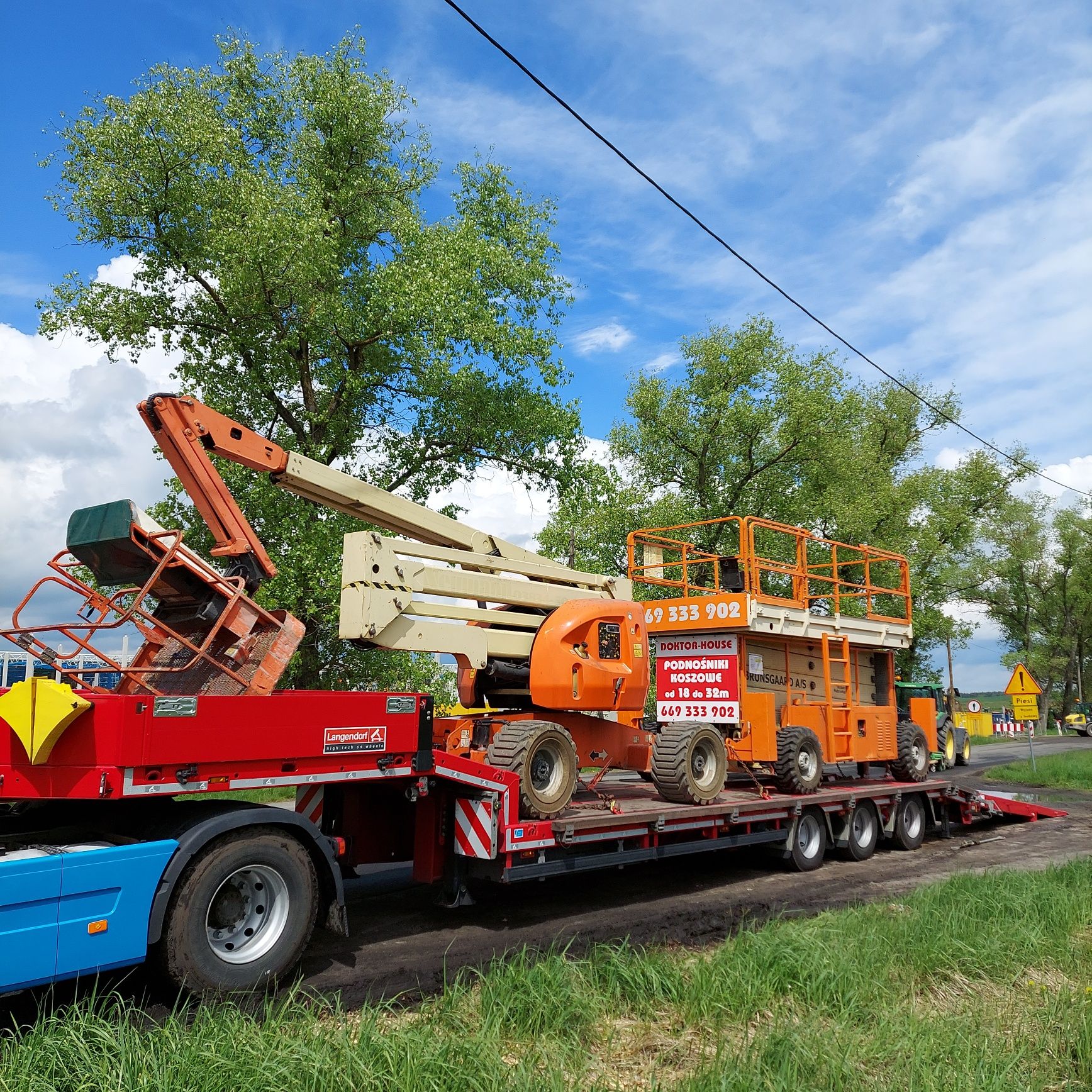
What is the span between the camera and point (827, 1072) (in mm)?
4270

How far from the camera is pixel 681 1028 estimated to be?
514 cm

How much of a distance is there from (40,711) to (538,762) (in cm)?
401

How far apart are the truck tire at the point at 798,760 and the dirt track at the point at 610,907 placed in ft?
3.44

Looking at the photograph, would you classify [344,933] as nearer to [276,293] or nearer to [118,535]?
[118,535]

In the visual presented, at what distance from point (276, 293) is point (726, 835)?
12773 millimetres

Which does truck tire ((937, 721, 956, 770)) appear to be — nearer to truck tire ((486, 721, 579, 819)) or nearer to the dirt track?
the dirt track

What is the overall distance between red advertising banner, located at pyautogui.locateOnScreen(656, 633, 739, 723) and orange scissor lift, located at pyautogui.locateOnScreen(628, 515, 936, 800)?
0.04ft

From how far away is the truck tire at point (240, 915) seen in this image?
5.36m

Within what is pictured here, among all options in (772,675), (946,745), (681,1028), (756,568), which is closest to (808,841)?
(772,675)

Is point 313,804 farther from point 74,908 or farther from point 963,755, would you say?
point 963,755

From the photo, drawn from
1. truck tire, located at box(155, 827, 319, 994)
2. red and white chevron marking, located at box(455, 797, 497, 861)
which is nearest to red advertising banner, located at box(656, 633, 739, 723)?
red and white chevron marking, located at box(455, 797, 497, 861)

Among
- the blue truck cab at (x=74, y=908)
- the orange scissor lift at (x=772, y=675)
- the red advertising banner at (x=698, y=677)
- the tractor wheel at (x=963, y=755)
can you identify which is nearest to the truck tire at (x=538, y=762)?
the orange scissor lift at (x=772, y=675)

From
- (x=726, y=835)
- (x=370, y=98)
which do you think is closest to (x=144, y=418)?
(x=726, y=835)

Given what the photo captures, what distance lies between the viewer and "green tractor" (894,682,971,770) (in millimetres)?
A: 24812
